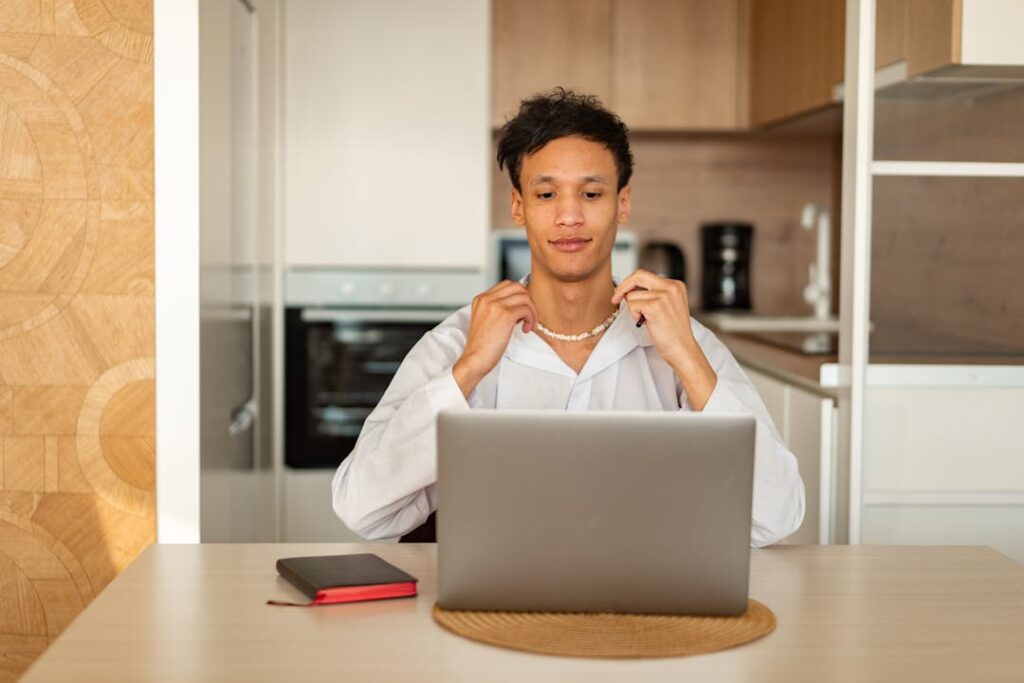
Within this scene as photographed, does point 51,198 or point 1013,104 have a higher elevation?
point 1013,104

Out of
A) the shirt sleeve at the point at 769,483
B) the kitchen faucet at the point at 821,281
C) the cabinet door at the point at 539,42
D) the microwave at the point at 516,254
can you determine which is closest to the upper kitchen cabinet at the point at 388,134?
the microwave at the point at 516,254

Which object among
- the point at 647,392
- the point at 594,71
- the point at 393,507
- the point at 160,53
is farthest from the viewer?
the point at 594,71

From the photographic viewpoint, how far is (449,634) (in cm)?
145

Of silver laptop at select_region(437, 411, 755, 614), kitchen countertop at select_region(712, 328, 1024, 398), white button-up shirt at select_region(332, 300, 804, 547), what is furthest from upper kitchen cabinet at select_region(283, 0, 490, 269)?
silver laptop at select_region(437, 411, 755, 614)

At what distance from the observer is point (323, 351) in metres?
4.08

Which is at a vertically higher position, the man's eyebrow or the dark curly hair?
the dark curly hair

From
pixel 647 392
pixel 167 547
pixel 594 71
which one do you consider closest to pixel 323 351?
pixel 594 71

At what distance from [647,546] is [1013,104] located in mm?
1785

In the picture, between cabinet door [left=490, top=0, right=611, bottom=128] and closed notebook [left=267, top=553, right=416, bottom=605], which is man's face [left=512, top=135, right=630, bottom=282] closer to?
closed notebook [left=267, top=553, right=416, bottom=605]

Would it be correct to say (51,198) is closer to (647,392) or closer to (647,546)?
(647,392)

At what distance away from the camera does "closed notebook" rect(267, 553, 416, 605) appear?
1583 millimetres

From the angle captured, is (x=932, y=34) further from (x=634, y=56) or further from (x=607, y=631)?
(x=634, y=56)

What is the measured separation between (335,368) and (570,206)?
205 cm

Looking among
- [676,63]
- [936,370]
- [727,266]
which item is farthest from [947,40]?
[727,266]
